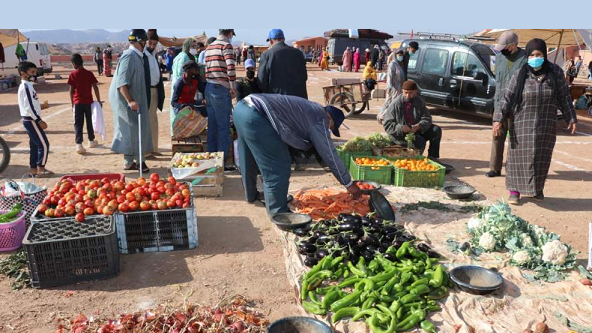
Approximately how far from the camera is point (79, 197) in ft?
16.0

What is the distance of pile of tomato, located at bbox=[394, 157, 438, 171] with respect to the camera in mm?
7088

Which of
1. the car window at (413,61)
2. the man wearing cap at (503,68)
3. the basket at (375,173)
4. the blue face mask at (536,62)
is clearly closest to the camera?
the blue face mask at (536,62)

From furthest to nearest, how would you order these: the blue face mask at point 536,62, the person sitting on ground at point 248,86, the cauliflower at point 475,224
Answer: the person sitting on ground at point 248,86 → the blue face mask at point 536,62 → the cauliflower at point 475,224

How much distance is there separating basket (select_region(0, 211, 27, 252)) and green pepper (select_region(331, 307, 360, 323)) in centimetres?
357

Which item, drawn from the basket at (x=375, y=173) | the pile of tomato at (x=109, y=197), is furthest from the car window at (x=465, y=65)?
the pile of tomato at (x=109, y=197)

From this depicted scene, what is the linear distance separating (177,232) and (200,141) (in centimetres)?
353

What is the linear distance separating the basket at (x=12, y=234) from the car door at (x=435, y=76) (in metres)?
11.0

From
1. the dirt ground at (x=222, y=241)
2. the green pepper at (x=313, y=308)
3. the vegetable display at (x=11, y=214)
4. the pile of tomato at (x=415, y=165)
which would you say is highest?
the vegetable display at (x=11, y=214)

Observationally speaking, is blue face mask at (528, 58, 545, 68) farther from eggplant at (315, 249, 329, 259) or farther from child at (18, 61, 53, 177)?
child at (18, 61, 53, 177)

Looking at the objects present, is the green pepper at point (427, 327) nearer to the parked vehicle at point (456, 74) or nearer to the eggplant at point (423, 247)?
the eggplant at point (423, 247)

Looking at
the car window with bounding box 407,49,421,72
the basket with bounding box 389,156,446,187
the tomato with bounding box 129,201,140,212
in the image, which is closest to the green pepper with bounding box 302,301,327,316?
the tomato with bounding box 129,201,140,212

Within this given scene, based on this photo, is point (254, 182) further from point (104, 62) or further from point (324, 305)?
point (104, 62)

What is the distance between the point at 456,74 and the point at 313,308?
1049cm

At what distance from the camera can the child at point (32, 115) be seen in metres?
6.88
